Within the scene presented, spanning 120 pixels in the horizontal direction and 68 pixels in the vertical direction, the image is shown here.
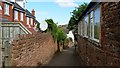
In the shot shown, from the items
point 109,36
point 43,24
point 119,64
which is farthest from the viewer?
point 43,24

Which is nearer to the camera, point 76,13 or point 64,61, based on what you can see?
point 64,61

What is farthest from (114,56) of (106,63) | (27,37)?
(27,37)

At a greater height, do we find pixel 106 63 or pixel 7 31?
pixel 7 31

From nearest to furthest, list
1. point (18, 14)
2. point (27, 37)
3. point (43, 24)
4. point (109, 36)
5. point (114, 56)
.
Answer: point (114, 56), point (109, 36), point (27, 37), point (43, 24), point (18, 14)

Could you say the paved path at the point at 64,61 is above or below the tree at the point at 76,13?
below

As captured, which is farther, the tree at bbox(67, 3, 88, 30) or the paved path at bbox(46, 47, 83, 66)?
the tree at bbox(67, 3, 88, 30)

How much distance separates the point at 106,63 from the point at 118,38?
5.20 feet

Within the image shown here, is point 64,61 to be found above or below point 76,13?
below

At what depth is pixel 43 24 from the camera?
20.6 meters

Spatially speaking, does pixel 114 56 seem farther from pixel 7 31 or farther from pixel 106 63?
pixel 7 31

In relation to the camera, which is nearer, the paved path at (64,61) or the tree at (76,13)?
the paved path at (64,61)

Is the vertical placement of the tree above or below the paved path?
above

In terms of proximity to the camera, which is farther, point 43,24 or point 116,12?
point 43,24

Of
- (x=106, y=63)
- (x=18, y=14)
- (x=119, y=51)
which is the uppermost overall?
(x=18, y=14)
